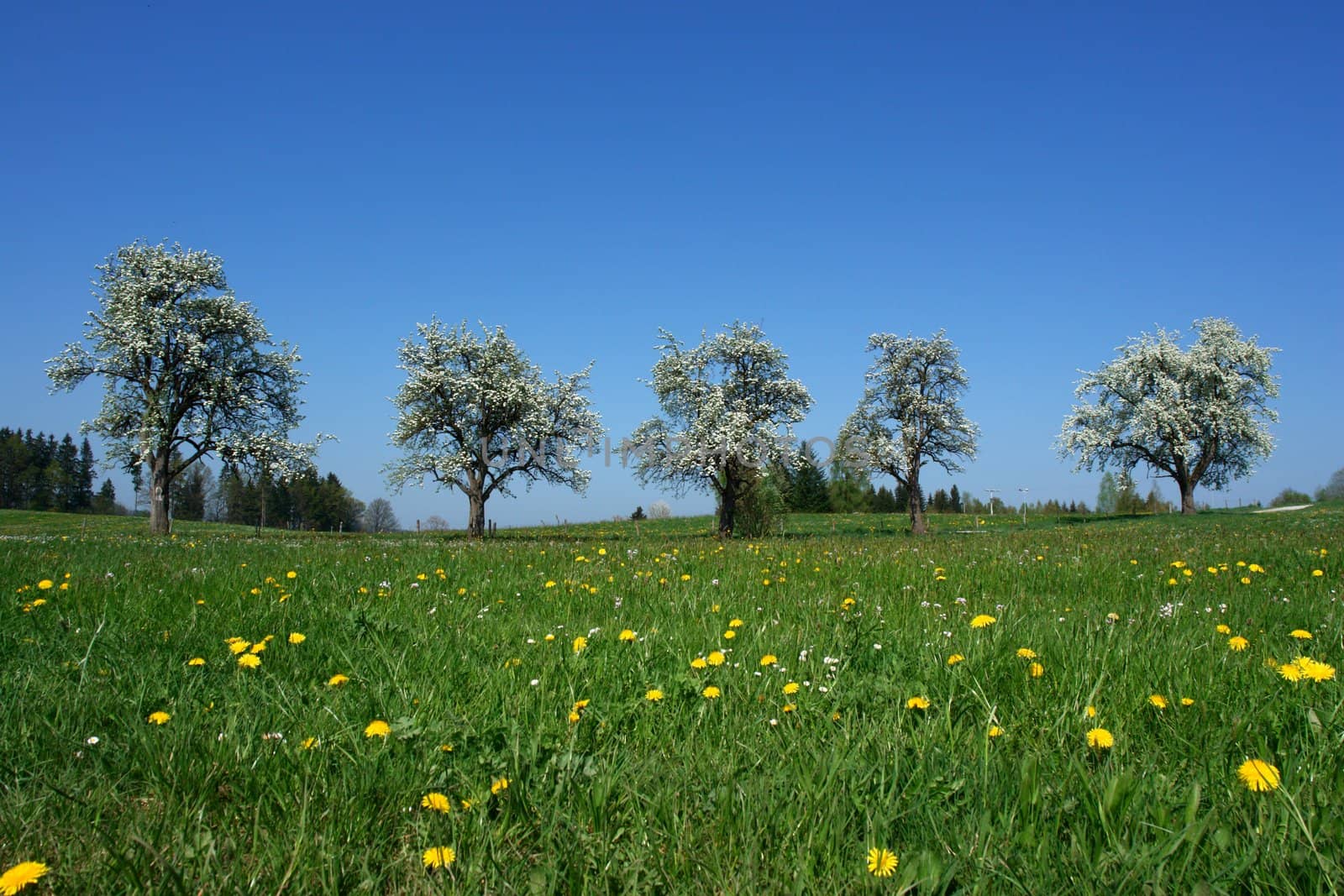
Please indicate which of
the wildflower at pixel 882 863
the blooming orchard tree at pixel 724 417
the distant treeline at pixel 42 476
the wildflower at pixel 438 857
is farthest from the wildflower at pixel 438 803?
the distant treeline at pixel 42 476

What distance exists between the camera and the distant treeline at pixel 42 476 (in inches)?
3809

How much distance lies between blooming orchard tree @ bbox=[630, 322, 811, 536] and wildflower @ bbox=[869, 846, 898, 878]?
1103 inches

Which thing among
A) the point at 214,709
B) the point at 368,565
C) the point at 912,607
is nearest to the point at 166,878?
the point at 214,709

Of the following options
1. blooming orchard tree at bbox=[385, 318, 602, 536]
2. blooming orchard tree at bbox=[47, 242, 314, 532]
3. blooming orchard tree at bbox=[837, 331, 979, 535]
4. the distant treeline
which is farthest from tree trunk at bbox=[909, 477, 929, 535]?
the distant treeline

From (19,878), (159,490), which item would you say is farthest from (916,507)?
(19,878)

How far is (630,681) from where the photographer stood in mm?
3641

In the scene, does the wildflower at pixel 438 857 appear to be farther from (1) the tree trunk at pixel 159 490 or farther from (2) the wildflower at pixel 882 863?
(1) the tree trunk at pixel 159 490

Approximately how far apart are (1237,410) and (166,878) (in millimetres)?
56462

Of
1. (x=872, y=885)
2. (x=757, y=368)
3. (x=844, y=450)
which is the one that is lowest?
(x=872, y=885)

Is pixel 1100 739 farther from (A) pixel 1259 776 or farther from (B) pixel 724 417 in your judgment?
(B) pixel 724 417

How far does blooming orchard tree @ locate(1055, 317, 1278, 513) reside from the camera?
1772 inches

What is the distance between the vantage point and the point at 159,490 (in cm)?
3133

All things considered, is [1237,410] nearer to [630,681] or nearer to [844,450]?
[844,450]

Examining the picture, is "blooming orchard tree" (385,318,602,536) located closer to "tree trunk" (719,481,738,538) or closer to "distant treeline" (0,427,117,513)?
"tree trunk" (719,481,738,538)
